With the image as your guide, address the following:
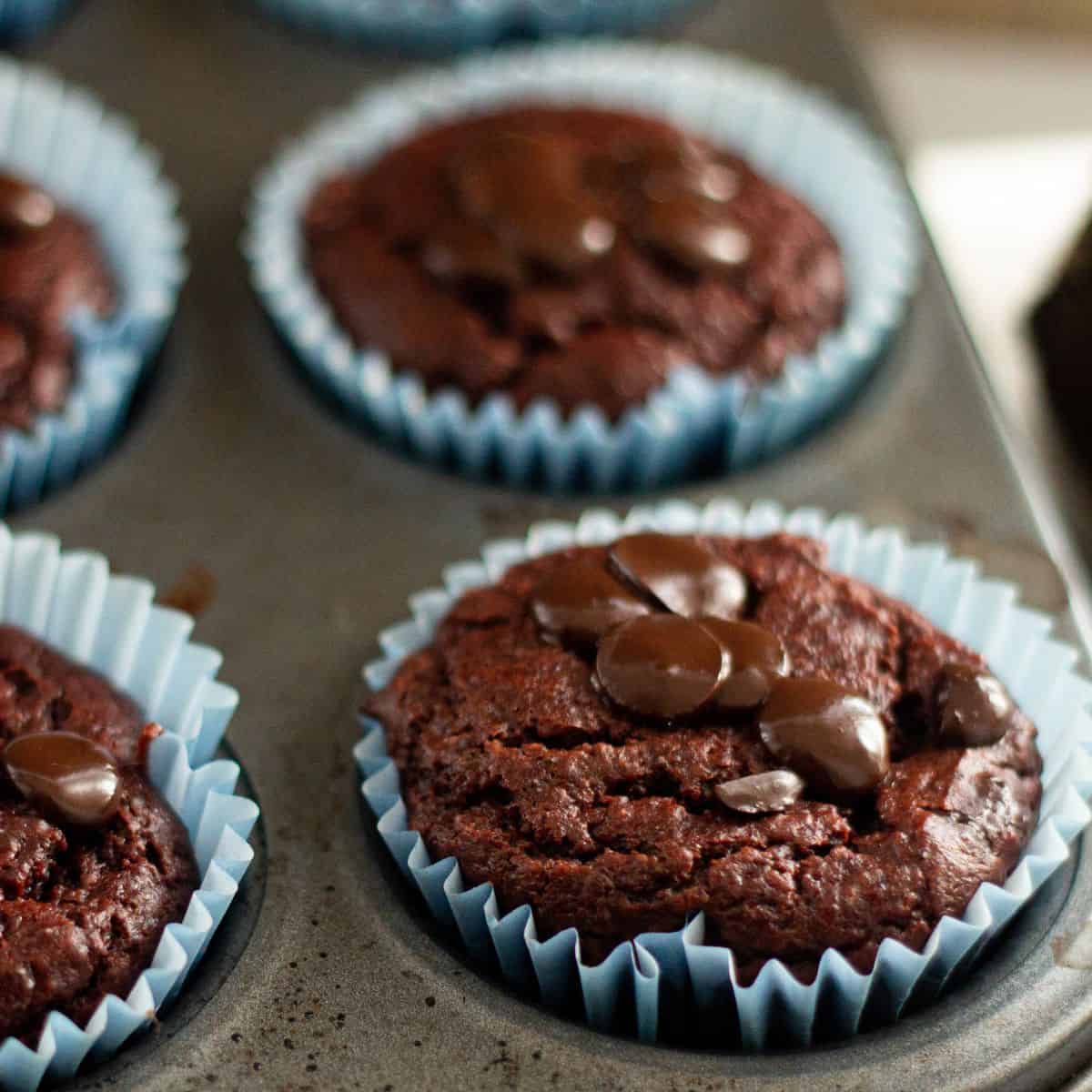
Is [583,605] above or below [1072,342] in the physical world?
above

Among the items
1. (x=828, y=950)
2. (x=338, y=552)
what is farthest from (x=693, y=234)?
(x=828, y=950)

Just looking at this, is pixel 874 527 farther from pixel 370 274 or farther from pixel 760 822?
pixel 370 274

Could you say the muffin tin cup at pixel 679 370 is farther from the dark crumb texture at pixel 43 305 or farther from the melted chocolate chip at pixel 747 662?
the melted chocolate chip at pixel 747 662

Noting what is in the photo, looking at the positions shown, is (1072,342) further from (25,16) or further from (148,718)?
(25,16)

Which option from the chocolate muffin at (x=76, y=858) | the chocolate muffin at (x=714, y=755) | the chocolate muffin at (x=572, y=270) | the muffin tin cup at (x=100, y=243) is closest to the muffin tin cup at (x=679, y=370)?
the chocolate muffin at (x=572, y=270)

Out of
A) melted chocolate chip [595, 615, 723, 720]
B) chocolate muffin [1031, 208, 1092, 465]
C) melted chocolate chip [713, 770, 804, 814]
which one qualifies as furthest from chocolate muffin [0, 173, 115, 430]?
chocolate muffin [1031, 208, 1092, 465]

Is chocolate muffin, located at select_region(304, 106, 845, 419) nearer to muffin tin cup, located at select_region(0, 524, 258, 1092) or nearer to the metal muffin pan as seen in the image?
the metal muffin pan
